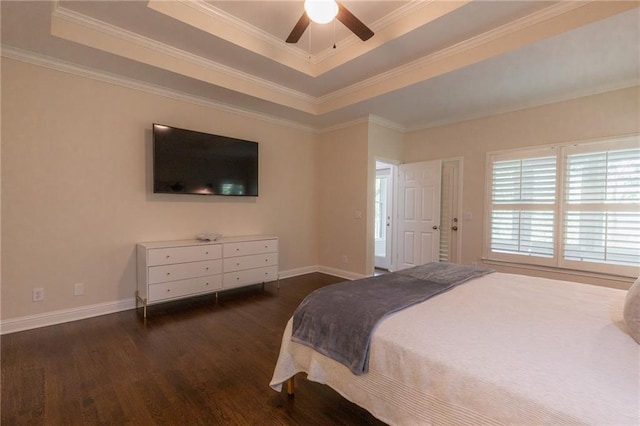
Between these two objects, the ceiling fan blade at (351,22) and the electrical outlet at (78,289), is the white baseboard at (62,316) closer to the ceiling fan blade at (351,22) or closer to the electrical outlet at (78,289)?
the electrical outlet at (78,289)

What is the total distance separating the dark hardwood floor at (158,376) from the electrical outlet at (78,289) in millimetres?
306

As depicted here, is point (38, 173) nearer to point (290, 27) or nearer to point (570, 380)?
point (290, 27)

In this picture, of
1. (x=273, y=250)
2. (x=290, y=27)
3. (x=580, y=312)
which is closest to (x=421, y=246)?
(x=273, y=250)

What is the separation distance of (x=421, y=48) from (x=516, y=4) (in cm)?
87

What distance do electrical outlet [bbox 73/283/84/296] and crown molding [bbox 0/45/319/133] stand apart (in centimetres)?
225

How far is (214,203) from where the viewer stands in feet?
13.6

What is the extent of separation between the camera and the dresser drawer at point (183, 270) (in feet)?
10.5

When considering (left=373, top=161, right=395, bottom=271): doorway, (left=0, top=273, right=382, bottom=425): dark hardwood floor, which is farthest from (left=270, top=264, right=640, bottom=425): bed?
(left=373, top=161, right=395, bottom=271): doorway

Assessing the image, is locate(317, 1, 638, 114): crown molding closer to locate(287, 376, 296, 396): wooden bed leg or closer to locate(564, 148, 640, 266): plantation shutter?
locate(564, 148, 640, 266): plantation shutter

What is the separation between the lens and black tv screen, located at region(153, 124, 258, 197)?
3508 millimetres

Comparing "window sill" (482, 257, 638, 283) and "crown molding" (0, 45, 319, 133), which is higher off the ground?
"crown molding" (0, 45, 319, 133)

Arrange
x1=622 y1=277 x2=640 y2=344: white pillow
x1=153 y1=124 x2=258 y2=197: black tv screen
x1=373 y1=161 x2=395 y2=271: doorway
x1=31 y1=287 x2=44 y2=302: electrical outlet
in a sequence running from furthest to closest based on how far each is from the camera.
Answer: x1=373 y1=161 x2=395 y2=271: doorway < x1=153 y1=124 x2=258 y2=197: black tv screen < x1=31 y1=287 x2=44 y2=302: electrical outlet < x1=622 y1=277 x2=640 y2=344: white pillow

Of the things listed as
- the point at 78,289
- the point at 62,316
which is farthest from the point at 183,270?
the point at 62,316

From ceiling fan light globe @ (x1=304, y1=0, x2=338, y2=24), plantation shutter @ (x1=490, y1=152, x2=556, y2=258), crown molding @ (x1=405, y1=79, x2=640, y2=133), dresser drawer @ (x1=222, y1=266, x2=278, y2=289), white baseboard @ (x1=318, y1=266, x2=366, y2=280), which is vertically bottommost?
white baseboard @ (x1=318, y1=266, x2=366, y2=280)
